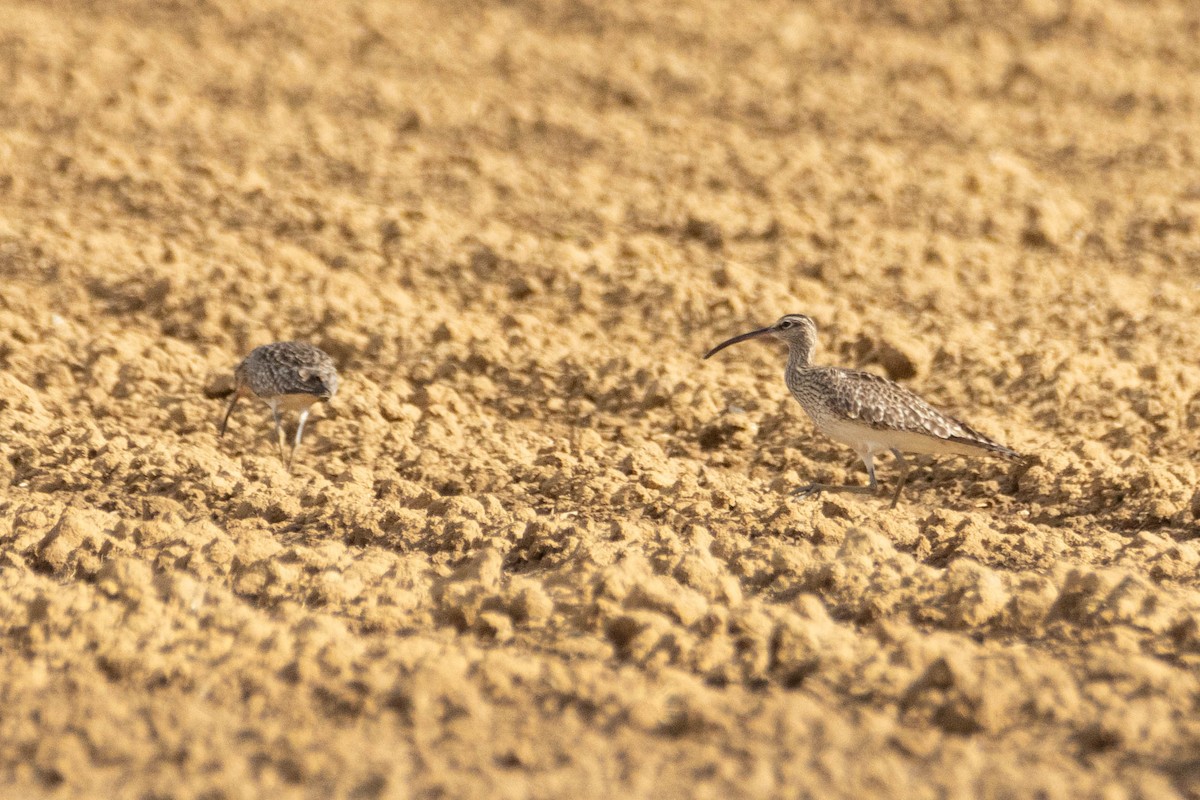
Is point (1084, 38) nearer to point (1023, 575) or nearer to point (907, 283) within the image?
point (907, 283)

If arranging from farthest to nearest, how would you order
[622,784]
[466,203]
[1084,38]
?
1. [1084,38]
2. [466,203]
3. [622,784]

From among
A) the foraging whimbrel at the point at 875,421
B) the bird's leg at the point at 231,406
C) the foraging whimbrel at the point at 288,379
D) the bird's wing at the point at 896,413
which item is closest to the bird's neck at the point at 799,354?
the foraging whimbrel at the point at 875,421

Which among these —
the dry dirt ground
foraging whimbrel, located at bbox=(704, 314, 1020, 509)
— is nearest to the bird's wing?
foraging whimbrel, located at bbox=(704, 314, 1020, 509)

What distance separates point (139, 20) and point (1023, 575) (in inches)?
563

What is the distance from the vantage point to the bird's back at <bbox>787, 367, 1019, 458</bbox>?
8398mm

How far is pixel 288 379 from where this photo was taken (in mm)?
9289

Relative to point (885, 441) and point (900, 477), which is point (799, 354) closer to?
point (885, 441)

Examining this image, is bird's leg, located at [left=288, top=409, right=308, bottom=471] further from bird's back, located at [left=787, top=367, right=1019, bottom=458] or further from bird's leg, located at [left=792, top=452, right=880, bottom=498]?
bird's back, located at [left=787, top=367, right=1019, bottom=458]

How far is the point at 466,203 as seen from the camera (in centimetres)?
1359

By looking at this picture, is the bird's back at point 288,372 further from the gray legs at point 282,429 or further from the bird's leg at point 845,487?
the bird's leg at point 845,487

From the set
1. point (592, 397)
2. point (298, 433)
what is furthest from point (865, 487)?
point (298, 433)

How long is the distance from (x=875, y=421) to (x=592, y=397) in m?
2.55

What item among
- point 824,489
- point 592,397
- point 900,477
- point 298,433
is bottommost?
point 298,433

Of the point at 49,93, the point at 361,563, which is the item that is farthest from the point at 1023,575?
the point at 49,93
